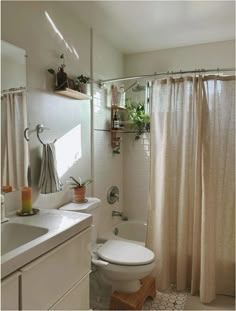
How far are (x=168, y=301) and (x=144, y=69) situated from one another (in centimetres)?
245

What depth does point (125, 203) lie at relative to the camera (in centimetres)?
331

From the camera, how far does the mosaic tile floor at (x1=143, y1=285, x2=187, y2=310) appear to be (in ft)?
7.28

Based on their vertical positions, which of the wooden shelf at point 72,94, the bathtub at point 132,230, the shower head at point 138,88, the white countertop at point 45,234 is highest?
the shower head at point 138,88

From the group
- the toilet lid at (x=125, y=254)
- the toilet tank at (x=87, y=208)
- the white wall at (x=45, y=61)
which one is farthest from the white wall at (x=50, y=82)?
the toilet lid at (x=125, y=254)

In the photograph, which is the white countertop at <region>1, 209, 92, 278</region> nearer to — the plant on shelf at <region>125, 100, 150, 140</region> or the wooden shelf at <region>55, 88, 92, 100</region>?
the wooden shelf at <region>55, 88, 92, 100</region>

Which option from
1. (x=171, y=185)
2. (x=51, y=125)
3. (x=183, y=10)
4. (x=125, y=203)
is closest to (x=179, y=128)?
(x=171, y=185)

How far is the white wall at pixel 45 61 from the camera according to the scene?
172 centimetres

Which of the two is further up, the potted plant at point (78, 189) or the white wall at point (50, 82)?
the white wall at point (50, 82)

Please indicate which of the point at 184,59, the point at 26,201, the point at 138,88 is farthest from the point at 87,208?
the point at 184,59

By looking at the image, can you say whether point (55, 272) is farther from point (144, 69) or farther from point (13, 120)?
point (144, 69)

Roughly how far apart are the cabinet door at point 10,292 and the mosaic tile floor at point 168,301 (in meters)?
1.46

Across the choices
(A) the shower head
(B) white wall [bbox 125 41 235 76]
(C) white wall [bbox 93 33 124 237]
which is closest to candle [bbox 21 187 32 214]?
(C) white wall [bbox 93 33 124 237]

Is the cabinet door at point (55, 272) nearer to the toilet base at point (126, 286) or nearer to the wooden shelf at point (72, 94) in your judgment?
the toilet base at point (126, 286)

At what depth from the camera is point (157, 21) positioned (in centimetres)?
233
